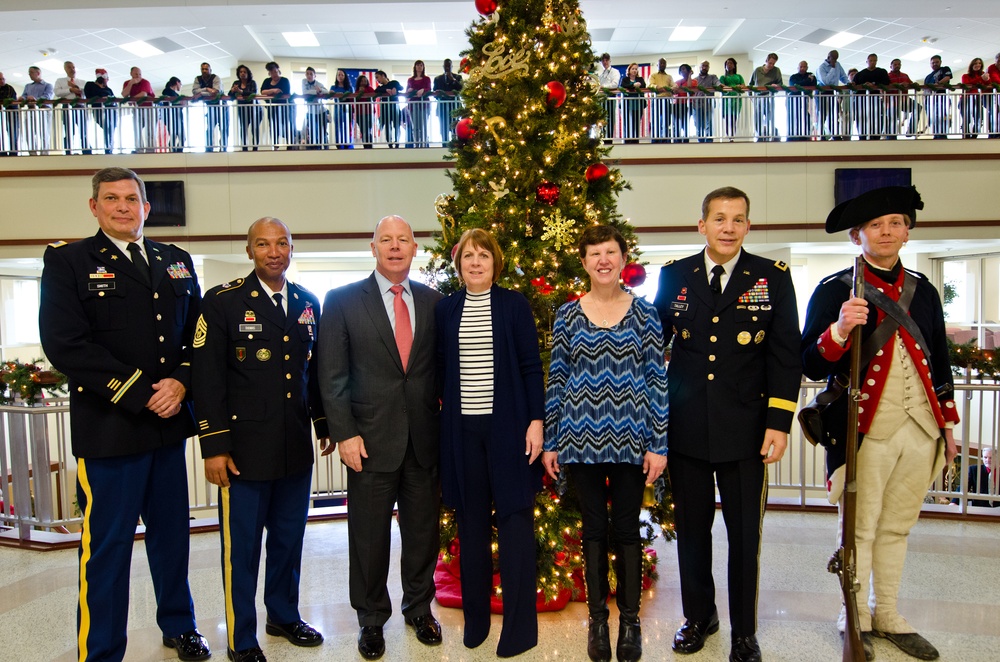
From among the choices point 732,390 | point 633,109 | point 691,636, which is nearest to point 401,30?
point 633,109

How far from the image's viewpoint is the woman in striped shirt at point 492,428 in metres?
2.73

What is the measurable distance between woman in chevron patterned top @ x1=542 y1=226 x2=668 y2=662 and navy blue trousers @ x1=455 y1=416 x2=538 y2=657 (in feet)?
0.85

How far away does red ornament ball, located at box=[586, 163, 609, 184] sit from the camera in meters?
3.52

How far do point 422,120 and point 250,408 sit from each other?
24.2ft

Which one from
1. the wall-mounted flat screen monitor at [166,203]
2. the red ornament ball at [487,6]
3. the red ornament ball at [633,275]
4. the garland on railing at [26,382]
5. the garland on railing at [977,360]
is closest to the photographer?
the red ornament ball at [633,275]

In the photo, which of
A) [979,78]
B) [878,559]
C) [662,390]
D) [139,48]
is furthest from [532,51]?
[139,48]

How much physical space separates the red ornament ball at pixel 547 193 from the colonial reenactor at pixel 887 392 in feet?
4.45

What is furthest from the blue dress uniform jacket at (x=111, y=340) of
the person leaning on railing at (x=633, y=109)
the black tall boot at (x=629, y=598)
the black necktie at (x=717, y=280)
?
the person leaning on railing at (x=633, y=109)

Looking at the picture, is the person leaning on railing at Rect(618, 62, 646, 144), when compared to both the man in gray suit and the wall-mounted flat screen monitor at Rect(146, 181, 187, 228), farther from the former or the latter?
the man in gray suit

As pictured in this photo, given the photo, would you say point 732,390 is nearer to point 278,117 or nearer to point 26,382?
point 26,382

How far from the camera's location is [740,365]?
8.64 ft

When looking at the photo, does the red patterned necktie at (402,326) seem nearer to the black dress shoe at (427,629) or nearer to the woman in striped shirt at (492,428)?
the woman in striped shirt at (492,428)

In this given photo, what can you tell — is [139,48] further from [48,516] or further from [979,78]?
[979,78]

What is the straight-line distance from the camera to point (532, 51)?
3508 mm
